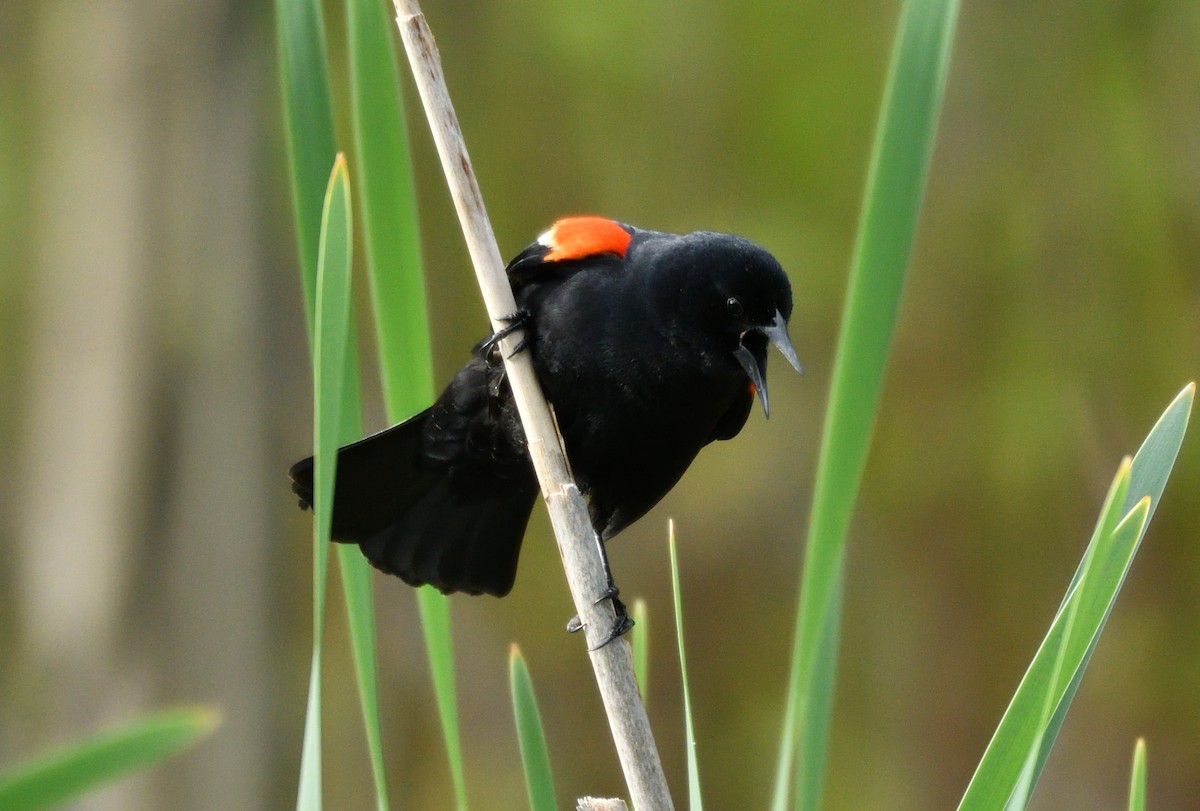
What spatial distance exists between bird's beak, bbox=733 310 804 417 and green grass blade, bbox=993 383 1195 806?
2.30ft

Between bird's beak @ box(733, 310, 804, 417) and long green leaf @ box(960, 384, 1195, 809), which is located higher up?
bird's beak @ box(733, 310, 804, 417)

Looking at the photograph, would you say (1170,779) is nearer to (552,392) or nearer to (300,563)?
(300,563)

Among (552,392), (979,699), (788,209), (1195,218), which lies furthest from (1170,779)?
(552,392)

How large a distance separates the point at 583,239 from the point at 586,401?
299 mm

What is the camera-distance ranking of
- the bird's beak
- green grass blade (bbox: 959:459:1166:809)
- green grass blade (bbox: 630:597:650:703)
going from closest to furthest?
1. green grass blade (bbox: 959:459:1166:809)
2. green grass blade (bbox: 630:597:650:703)
3. the bird's beak

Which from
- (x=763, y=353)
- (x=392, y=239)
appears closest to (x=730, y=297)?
(x=763, y=353)

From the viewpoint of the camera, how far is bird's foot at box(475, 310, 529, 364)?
1375 mm

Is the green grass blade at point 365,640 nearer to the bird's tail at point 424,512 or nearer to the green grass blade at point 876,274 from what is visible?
the green grass blade at point 876,274

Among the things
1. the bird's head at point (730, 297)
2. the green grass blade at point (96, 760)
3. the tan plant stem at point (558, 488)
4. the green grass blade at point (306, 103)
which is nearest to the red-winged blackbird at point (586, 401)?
the bird's head at point (730, 297)

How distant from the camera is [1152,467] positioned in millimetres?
879

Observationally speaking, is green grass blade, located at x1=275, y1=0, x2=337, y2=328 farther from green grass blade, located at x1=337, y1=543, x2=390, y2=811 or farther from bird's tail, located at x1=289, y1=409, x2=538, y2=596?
bird's tail, located at x1=289, y1=409, x2=538, y2=596

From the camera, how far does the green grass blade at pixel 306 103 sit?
0.90 meters

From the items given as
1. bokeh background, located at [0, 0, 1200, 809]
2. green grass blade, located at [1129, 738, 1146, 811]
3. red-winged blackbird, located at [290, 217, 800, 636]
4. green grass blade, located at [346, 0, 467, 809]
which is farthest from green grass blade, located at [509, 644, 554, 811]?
bokeh background, located at [0, 0, 1200, 809]

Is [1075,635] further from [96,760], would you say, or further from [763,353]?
[763,353]
